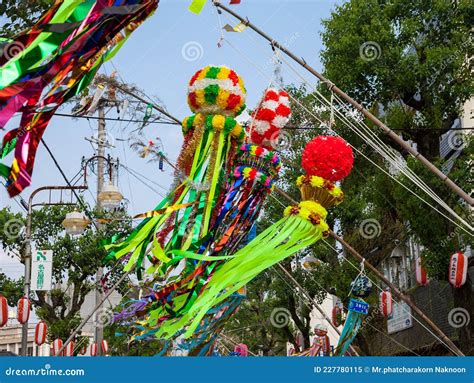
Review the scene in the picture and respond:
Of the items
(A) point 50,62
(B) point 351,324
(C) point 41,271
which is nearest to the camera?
(A) point 50,62

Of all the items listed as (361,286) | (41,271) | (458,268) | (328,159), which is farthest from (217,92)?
(41,271)

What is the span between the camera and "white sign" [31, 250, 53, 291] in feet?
66.5

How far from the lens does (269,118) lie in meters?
9.25

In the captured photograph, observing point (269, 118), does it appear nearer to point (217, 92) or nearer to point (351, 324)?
point (217, 92)

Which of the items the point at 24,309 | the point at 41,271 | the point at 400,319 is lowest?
the point at 400,319

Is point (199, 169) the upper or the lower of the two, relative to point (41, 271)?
lower

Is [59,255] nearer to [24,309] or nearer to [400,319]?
[24,309]

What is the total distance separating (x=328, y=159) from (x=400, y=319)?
2053cm

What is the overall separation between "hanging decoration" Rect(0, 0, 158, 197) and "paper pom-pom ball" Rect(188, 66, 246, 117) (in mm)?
3011

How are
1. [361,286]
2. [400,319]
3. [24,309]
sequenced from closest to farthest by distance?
[361,286] < [24,309] < [400,319]

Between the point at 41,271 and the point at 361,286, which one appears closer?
the point at 361,286

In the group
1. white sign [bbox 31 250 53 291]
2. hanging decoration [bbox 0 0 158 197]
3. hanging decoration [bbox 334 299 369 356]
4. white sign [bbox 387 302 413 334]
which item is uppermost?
white sign [bbox 31 250 53 291]

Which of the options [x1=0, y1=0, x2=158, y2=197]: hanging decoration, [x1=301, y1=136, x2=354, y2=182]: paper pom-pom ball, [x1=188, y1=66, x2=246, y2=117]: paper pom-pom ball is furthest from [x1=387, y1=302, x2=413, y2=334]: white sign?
[x1=0, y1=0, x2=158, y2=197]: hanging decoration

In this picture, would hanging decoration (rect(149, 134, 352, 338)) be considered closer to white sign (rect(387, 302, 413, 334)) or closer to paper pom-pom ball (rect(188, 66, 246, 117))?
paper pom-pom ball (rect(188, 66, 246, 117))
